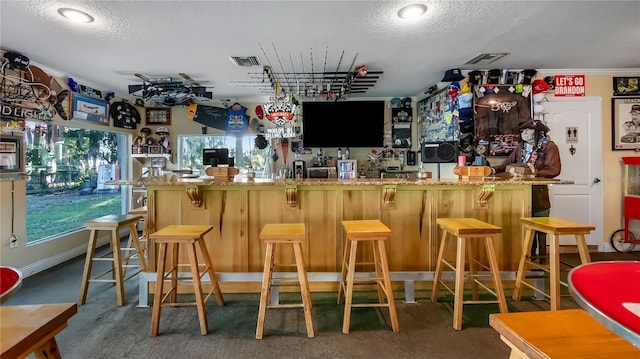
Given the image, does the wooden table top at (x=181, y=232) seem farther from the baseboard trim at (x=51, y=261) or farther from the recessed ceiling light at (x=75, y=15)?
the baseboard trim at (x=51, y=261)

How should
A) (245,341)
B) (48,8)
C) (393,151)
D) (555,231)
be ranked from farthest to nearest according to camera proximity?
1. (393,151)
2. (48,8)
3. (555,231)
4. (245,341)

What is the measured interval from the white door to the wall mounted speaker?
4.72ft

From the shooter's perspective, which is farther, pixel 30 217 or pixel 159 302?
pixel 30 217

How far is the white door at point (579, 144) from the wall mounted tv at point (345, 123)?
7.50ft

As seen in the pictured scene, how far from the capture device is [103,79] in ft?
13.6

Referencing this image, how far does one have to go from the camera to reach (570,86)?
3.88 metres

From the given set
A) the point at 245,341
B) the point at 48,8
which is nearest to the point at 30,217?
the point at 48,8

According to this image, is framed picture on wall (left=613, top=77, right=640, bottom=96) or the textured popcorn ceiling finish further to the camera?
framed picture on wall (left=613, top=77, right=640, bottom=96)

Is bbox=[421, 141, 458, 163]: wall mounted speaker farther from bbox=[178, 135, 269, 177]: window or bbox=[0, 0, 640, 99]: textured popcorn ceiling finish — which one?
bbox=[178, 135, 269, 177]: window

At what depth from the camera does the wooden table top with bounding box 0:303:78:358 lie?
0.74 meters

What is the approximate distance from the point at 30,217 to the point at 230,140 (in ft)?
9.94

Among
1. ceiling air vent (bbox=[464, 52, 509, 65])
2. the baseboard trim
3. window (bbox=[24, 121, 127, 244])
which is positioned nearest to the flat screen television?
window (bbox=[24, 121, 127, 244])

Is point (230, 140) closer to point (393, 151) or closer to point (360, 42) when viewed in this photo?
point (393, 151)

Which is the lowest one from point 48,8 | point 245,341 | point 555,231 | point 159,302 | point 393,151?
point 245,341
